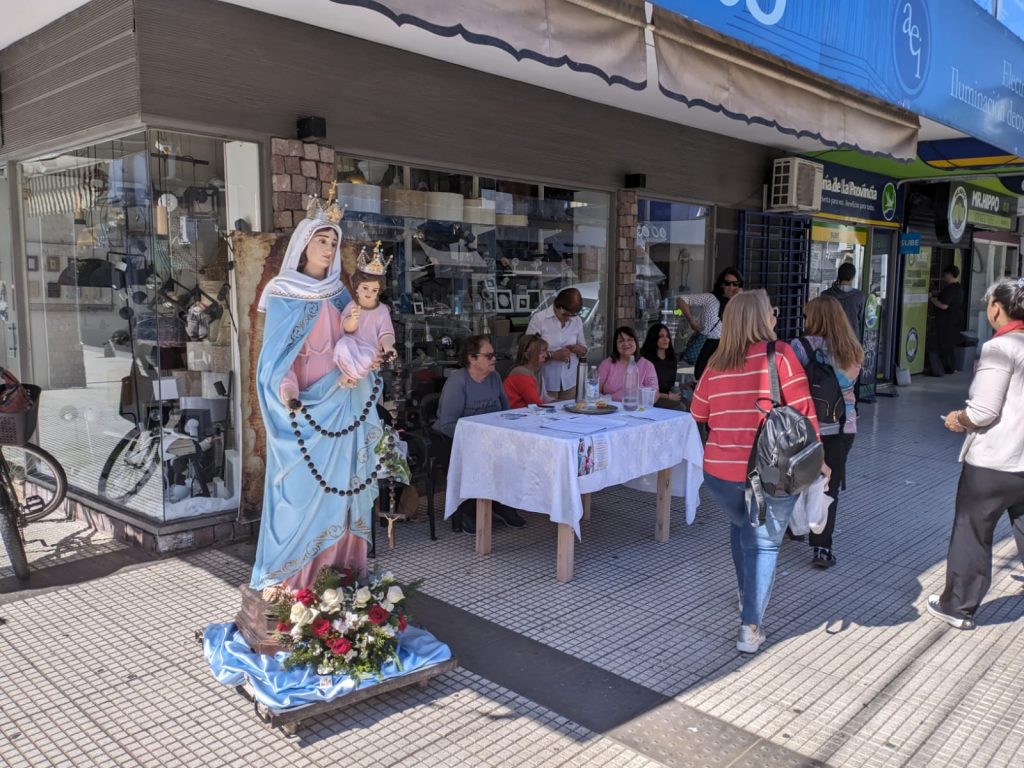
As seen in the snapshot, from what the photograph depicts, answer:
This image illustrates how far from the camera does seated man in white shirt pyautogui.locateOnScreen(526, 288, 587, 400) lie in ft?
21.4

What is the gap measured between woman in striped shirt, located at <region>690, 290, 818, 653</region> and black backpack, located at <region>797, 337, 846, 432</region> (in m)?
0.95

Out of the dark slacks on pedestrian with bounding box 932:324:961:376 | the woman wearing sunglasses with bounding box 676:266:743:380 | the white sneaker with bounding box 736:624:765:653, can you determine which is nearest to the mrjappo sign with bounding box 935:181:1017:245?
the dark slacks on pedestrian with bounding box 932:324:961:376

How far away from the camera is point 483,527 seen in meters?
4.98

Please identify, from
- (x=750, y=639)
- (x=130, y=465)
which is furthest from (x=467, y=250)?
(x=750, y=639)

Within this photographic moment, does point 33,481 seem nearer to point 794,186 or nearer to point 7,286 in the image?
point 7,286

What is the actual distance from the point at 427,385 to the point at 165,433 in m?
2.07

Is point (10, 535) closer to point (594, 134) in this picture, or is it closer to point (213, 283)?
point (213, 283)

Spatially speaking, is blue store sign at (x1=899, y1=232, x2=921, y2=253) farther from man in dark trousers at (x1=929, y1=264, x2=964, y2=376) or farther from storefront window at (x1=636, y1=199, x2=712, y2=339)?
storefront window at (x1=636, y1=199, x2=712, y2=339)

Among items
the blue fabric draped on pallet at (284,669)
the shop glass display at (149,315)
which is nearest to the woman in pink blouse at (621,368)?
the shop glass display at (149,315)

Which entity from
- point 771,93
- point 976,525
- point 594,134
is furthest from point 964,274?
point 976,525

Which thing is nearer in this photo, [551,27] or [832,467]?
[551,27]

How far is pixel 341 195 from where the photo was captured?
221 inches

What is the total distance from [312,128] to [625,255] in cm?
360

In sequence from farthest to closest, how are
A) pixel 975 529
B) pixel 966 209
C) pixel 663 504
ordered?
pixel 966 209 < pixel 663 504 < pixel 975 529
